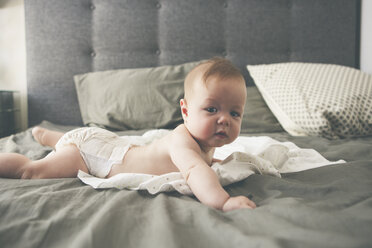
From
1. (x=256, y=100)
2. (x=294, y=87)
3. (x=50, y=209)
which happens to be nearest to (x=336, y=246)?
(x=50, y=209)

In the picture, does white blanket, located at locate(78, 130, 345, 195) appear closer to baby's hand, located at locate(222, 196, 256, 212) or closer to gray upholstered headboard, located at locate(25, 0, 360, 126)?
baby's hand, located at locate(222, 196, 256, 212)

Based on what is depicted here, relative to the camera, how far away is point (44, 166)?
686mm

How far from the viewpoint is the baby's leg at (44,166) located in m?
0.66

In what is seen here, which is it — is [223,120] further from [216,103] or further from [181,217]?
[181,217]

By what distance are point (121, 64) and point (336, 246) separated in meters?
1.62

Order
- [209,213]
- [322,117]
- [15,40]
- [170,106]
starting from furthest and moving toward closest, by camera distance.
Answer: [15,40]
[170,106]
[322,117]
[209,213]

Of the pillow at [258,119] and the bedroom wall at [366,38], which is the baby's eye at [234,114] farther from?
the bedroom wall at [366,38]

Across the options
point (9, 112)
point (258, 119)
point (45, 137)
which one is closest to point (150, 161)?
point (45, 137)

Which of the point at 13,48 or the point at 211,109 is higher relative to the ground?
the point at 13,48

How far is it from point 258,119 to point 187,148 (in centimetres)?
86

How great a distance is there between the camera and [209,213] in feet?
1.42

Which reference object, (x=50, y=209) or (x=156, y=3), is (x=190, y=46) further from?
(x=50, y=209)

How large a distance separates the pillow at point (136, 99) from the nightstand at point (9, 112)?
54 cm

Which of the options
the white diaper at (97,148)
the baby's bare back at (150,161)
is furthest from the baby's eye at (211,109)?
the white diaper at (97,148)
